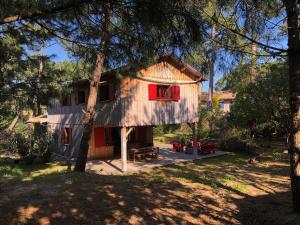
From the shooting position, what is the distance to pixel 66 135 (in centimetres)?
2072

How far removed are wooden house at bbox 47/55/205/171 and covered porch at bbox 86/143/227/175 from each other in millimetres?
786

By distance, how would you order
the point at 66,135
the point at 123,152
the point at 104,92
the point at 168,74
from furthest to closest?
the point at 66,135
the point at 104,92
the point at 168,74
the point at 123,152

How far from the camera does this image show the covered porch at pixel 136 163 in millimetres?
14633

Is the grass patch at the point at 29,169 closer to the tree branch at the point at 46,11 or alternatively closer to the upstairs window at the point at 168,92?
the upstairs window at the point at 168,92

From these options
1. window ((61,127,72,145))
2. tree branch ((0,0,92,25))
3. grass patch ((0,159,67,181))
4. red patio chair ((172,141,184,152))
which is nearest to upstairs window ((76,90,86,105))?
window ((61,127,72,145))

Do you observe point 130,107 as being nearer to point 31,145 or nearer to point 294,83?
point 31,145

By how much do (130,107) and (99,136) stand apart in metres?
4.55

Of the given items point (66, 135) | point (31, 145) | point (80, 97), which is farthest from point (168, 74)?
point (31, 145)

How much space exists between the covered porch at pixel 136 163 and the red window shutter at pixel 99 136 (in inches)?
53.5

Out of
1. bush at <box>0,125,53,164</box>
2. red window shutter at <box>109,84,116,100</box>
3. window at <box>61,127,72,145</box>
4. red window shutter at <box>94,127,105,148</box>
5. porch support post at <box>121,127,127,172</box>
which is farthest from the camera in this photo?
window at <box>61,127,72,145</box>

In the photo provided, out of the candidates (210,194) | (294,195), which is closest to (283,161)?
(210,194)

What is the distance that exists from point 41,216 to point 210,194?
14.2 ft

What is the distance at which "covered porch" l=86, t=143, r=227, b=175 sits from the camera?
14633mm

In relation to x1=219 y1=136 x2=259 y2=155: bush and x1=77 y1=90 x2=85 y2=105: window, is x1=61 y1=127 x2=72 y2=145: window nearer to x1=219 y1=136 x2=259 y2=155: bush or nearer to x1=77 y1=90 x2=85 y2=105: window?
x1=77 y1=90 x2=85 y2=105: window
